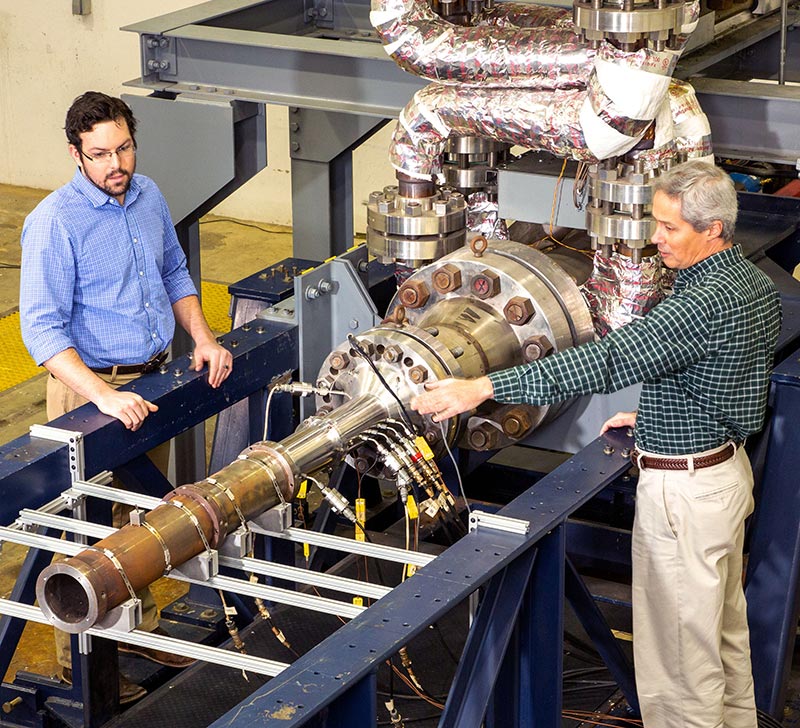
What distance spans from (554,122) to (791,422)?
900 mm

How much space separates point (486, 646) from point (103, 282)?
4.53 ft

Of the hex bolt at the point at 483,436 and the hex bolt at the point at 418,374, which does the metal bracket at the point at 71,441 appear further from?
the hex bolt at the point at 483,436

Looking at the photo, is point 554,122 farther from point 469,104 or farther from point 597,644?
point 597,644

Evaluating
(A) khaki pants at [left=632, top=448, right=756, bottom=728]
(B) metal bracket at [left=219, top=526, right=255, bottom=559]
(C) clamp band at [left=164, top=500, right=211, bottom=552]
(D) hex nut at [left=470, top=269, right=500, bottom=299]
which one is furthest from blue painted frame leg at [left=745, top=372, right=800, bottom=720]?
(C) clamp band at [left=164, top=500, right=211, bottom=552]

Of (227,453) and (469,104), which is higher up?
(469,104)

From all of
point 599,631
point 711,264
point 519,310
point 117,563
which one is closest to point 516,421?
point 519,310

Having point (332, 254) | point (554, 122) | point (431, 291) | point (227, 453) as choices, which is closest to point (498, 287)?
point (431, 291)

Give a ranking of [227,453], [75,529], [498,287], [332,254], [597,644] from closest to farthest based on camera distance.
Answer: [75,529] → [597,644] → [498,287] → [227,453] → [332,254]

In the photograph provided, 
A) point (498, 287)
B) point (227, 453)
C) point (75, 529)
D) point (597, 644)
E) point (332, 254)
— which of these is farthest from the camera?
point (332, 254)

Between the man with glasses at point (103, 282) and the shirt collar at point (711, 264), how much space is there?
1272mm

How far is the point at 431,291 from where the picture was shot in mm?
3775

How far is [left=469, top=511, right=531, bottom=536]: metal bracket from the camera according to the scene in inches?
115

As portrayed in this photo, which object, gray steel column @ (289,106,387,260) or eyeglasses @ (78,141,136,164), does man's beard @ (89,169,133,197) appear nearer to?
eyeglasses @ (78,141,136,164)

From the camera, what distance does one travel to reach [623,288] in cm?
363
